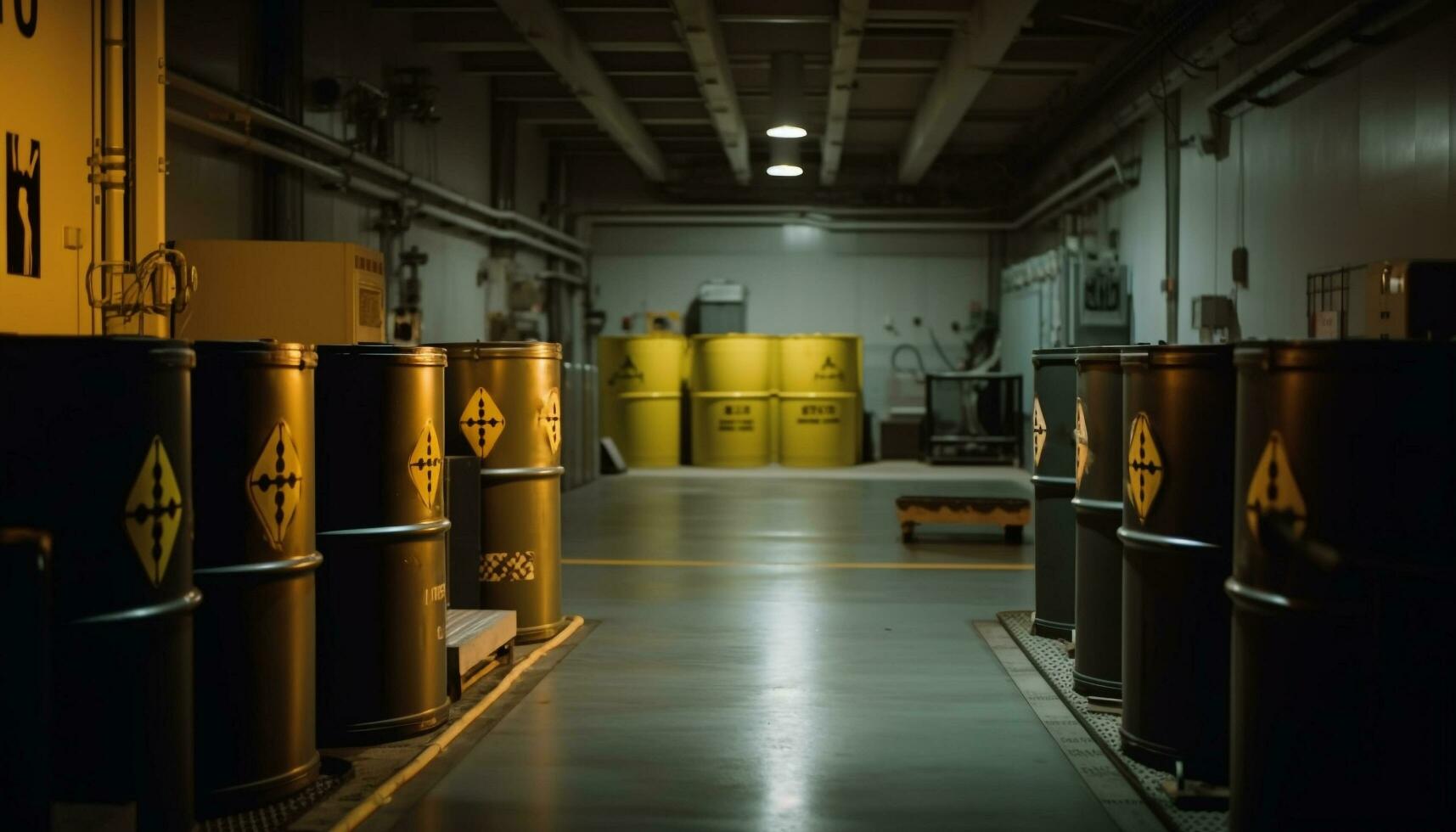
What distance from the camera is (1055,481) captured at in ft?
18.0

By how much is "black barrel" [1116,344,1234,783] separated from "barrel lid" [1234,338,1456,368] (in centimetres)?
75

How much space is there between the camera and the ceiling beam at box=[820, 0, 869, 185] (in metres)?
9.20

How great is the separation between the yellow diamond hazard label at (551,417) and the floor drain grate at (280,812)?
6.82ft

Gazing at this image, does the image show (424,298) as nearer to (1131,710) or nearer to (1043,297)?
(1043,297)

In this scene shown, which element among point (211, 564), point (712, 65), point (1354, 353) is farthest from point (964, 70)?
point (211, 564)

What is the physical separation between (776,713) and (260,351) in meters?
2.11

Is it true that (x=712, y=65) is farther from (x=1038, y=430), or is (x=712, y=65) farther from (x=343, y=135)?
(x=1038, y=430)

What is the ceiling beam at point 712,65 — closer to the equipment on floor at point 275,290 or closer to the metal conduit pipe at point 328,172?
the metal conduit pipe at point 328,172

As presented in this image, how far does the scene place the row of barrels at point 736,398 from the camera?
53.5 feet

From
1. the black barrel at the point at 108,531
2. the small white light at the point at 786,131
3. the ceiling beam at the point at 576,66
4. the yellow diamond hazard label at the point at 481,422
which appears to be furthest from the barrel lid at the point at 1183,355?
the small white light at the point at 786,131

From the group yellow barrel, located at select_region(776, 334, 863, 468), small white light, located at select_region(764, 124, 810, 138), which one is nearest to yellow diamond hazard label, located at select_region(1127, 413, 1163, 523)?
small white light, located at select_region(764, 124, 810, 138)

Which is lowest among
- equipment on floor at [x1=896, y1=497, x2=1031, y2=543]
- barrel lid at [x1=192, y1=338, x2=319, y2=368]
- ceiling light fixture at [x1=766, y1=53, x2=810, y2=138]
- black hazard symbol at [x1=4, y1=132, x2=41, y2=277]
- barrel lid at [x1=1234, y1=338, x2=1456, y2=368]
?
equipment on floor at [x1=896, y1=497, x2=1031, y2=543]

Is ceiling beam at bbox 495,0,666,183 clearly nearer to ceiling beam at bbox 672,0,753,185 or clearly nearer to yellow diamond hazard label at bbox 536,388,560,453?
ceiling beam at bbox 672,0,753,185

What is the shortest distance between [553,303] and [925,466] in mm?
5130
